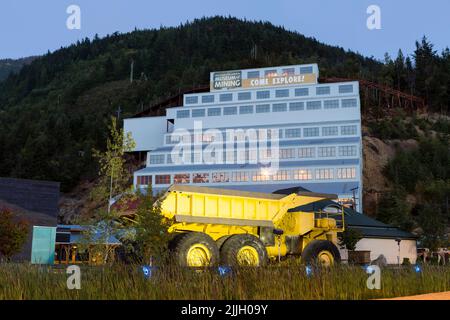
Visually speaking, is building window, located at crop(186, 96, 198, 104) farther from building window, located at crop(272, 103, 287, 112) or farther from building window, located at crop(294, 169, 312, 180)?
building window, located at crop(294, 169, 312, 180)

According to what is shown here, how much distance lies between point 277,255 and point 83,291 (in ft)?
41.0

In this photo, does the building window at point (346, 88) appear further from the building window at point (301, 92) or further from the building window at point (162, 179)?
the building window at point (162, 179)

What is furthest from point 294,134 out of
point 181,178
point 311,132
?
point 181,178

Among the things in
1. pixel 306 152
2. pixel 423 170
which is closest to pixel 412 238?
pixel 306 152

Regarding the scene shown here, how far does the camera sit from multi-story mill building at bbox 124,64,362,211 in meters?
81.2

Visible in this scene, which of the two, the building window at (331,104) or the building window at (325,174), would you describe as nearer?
the building window at (325,174)

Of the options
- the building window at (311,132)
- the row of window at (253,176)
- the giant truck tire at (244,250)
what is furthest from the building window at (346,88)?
the giant truck tire at (244,250)

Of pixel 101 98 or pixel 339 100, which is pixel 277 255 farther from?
pixel 101 98

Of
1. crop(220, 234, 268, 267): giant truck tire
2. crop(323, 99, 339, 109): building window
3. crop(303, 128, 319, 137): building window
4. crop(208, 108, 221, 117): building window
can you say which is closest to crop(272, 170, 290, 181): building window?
crop(303, 128, 319, 137): building window

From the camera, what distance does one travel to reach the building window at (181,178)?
8747 centimetres

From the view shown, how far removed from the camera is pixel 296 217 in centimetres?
2444

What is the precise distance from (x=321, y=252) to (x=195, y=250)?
265 inches

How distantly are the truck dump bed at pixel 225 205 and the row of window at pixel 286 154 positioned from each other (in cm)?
5893
